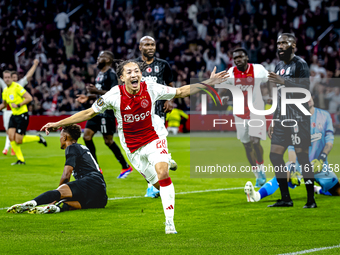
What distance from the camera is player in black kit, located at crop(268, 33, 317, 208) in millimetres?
7328

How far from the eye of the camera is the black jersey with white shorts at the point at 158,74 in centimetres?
875

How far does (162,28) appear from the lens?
27047 millimetres

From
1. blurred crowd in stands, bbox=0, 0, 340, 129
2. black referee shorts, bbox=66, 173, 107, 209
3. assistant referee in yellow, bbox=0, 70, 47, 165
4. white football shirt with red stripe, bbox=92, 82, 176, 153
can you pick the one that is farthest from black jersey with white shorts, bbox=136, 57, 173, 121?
blurred crowd in stands, bbox=0, 0, 340, 129

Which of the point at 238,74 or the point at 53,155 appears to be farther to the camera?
the point at 53,155

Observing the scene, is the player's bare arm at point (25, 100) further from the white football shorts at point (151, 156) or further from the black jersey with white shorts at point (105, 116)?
the white football shorts at point (151, 156)

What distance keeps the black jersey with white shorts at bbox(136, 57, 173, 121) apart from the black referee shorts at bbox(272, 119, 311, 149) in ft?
7.28

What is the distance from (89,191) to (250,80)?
12.3ft

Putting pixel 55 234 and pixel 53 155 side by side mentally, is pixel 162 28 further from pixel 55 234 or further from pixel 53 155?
pixel 55 234

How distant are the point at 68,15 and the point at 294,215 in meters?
24.7

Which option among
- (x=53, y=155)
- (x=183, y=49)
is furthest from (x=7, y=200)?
(x=183, y=49)

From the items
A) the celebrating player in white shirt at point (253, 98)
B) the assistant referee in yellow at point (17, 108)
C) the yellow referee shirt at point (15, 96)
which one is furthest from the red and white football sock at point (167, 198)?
the yellow referee shirt at point (15, 96)

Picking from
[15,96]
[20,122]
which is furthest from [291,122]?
[15,96]

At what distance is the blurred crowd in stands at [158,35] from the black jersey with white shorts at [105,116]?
12555 millimetres

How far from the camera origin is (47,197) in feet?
22.1
